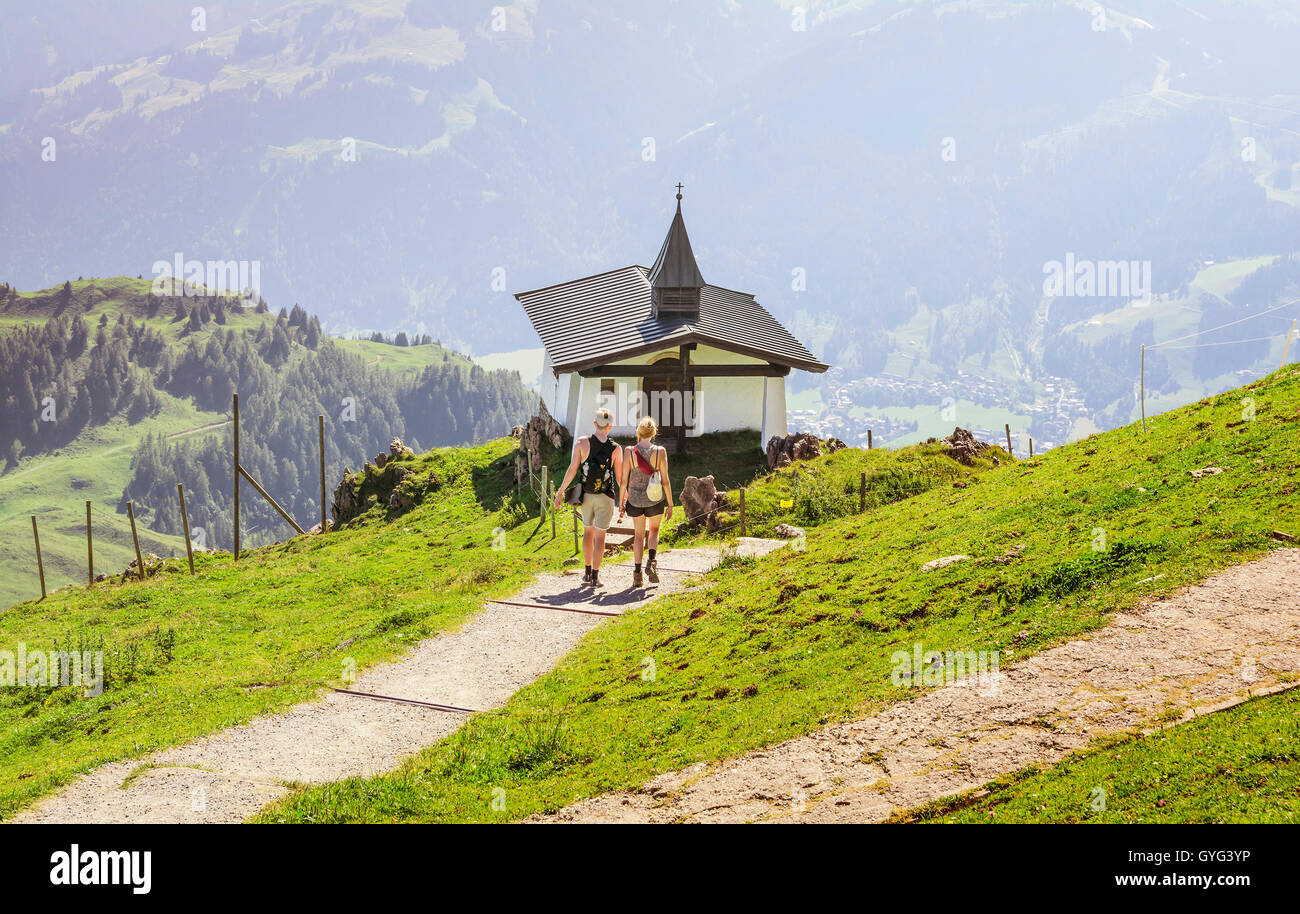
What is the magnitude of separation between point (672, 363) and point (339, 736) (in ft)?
103

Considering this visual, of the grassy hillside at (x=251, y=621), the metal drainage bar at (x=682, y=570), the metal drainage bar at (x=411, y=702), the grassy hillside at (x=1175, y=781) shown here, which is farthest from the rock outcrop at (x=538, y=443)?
the grassy hillside at (x=1175, y=781)

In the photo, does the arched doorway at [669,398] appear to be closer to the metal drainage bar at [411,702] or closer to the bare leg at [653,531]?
the bare leg at [653,531]

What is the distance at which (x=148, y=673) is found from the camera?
20.4 m

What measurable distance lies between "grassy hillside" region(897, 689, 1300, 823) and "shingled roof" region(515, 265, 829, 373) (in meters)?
33.1

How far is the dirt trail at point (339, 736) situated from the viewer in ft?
38.2

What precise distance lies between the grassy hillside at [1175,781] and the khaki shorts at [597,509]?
37.5 feet

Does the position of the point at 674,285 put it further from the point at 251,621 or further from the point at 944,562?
the point at 944,562

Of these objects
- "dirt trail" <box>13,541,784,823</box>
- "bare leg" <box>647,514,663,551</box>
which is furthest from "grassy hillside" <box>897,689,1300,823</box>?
"bare leg" <box>647,514,663,551</box>

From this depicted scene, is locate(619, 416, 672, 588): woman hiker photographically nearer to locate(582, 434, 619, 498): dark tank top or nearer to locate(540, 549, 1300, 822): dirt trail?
locate(582, 434, 619, 498): dark tank top

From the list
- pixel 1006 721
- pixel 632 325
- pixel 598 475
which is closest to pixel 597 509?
pixel 598 475

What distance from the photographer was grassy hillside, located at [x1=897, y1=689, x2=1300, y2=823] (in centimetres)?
793
